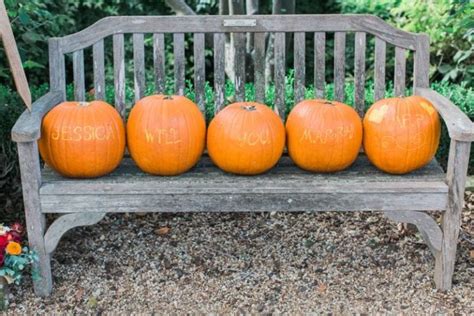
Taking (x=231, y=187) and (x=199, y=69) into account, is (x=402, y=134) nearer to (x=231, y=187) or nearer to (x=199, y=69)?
(x=231, y=187)

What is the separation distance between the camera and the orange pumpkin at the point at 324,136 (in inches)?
130

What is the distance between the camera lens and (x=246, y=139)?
10.7 feet

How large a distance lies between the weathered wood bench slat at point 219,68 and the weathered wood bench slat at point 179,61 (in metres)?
0.17

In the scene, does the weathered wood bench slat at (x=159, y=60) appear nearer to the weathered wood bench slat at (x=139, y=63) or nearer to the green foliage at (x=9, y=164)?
the weathered wood bench slat at (x=139, y=63)

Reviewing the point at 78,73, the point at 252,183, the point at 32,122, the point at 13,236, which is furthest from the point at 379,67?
the point at 13,236

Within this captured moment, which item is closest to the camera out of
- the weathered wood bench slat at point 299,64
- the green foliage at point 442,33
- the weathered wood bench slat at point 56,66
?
the weathered wood bench slat at point 56,66

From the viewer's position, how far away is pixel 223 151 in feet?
10.9

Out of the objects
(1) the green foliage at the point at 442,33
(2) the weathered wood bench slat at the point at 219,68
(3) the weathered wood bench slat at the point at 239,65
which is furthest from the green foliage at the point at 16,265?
(1) the green foliage at the point at 442,33

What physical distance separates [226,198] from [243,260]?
64 cm

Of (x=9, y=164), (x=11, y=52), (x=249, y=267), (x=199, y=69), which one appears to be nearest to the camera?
(x=11, y=52)

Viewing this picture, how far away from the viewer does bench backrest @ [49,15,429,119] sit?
371cm

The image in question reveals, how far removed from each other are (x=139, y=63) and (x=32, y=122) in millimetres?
804

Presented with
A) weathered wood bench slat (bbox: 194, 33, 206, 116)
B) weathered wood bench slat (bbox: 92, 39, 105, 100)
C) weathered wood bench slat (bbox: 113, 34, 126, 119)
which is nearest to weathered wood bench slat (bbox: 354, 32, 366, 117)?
weathered wood bench slat (bbox: 194, 33, 206, 116)

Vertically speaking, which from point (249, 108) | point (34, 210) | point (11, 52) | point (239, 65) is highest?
point (11, 52)
